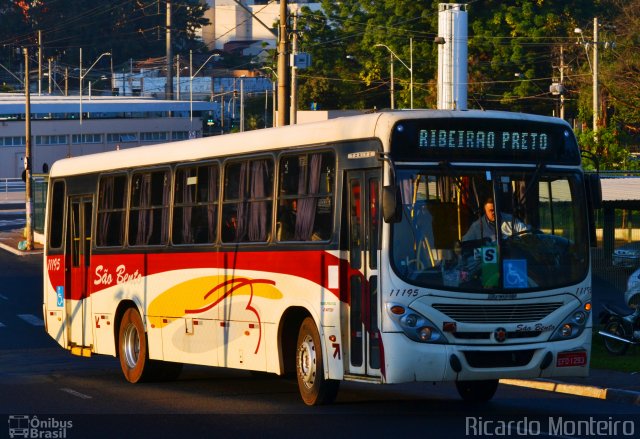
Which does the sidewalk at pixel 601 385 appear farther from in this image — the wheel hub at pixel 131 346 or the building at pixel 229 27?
the building at pixel 229 27

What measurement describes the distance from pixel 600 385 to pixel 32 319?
2134 cm

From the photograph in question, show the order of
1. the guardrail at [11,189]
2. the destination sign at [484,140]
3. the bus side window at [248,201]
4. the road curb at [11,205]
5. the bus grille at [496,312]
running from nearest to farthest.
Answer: the bus grille at [496,312] < the destination sign at [484,140] < the bus side window at [248,201] < the road curb at [11,205] < the guardrail at [11,189]

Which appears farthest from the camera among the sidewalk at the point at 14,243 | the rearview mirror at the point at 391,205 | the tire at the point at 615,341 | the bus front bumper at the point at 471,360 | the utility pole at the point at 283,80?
the sidewalk at the point at 14,243

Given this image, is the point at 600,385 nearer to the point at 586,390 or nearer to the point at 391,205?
the point at 586,390

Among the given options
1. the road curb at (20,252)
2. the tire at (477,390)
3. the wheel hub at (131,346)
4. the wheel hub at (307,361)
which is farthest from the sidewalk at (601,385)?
the road curb at (20,252)

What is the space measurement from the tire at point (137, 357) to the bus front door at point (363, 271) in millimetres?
5499

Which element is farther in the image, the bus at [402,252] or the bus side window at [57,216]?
the bus side window at [57,216]

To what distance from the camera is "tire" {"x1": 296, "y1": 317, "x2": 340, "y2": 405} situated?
14.6 m

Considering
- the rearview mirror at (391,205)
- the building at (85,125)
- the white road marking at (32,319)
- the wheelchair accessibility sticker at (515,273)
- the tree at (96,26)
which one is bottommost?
the white road marking at (32,319)

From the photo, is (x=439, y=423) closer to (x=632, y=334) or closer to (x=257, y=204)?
(x=257, y=204)

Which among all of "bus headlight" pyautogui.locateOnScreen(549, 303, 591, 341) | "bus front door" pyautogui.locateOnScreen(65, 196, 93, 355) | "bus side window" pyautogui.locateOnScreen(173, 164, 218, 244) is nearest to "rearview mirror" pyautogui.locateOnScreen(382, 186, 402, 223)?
"bus headlight" pyautogui.locateOnScreen(549, 303, 591, 341)

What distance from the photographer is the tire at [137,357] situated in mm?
18891

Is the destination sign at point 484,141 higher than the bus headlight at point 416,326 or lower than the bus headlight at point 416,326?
higher

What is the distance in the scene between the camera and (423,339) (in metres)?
13.4
